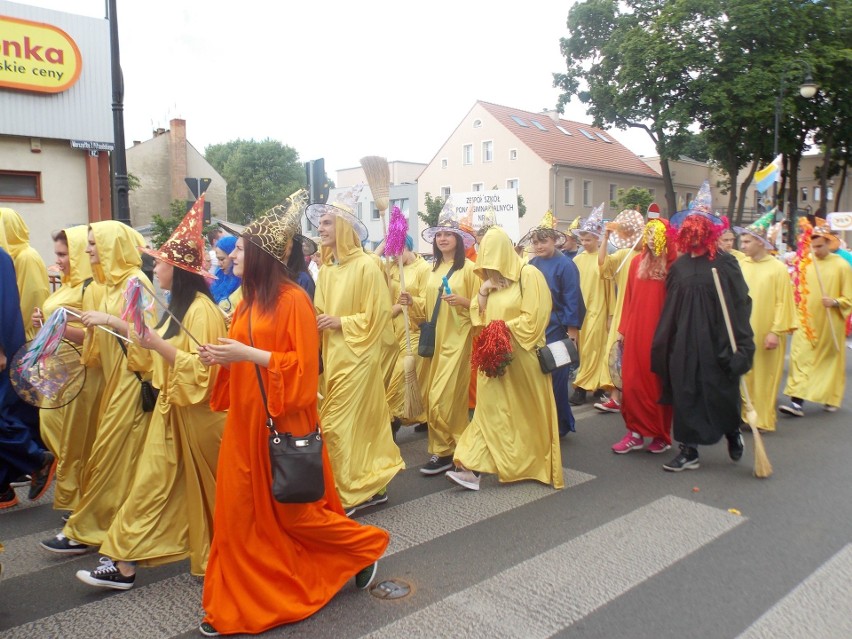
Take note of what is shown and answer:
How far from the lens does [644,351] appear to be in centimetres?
626

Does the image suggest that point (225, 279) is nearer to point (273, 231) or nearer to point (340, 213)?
point (340, 213)

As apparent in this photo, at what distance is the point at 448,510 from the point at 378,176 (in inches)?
105

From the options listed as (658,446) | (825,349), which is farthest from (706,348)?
(825,349)

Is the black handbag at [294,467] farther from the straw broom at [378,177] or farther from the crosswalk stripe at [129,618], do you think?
the straw broom at [378,177]

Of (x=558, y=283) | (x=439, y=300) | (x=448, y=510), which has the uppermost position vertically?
(x=558, y=283)

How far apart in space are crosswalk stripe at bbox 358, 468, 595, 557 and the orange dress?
1.00m

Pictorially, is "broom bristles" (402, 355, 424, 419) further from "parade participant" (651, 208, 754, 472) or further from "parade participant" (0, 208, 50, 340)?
"parade participant" (0, 208, 50, 340)

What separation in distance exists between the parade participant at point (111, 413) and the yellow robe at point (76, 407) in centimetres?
38

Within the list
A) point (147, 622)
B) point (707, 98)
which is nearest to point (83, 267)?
point (147, 622)

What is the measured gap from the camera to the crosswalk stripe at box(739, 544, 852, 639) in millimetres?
3332

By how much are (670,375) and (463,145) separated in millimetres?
43970

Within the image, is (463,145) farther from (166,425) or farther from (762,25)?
(166,425)

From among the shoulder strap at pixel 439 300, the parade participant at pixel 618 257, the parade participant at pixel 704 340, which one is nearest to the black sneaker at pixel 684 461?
the parade participant at pixel 704 340

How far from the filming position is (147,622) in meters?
3.41
